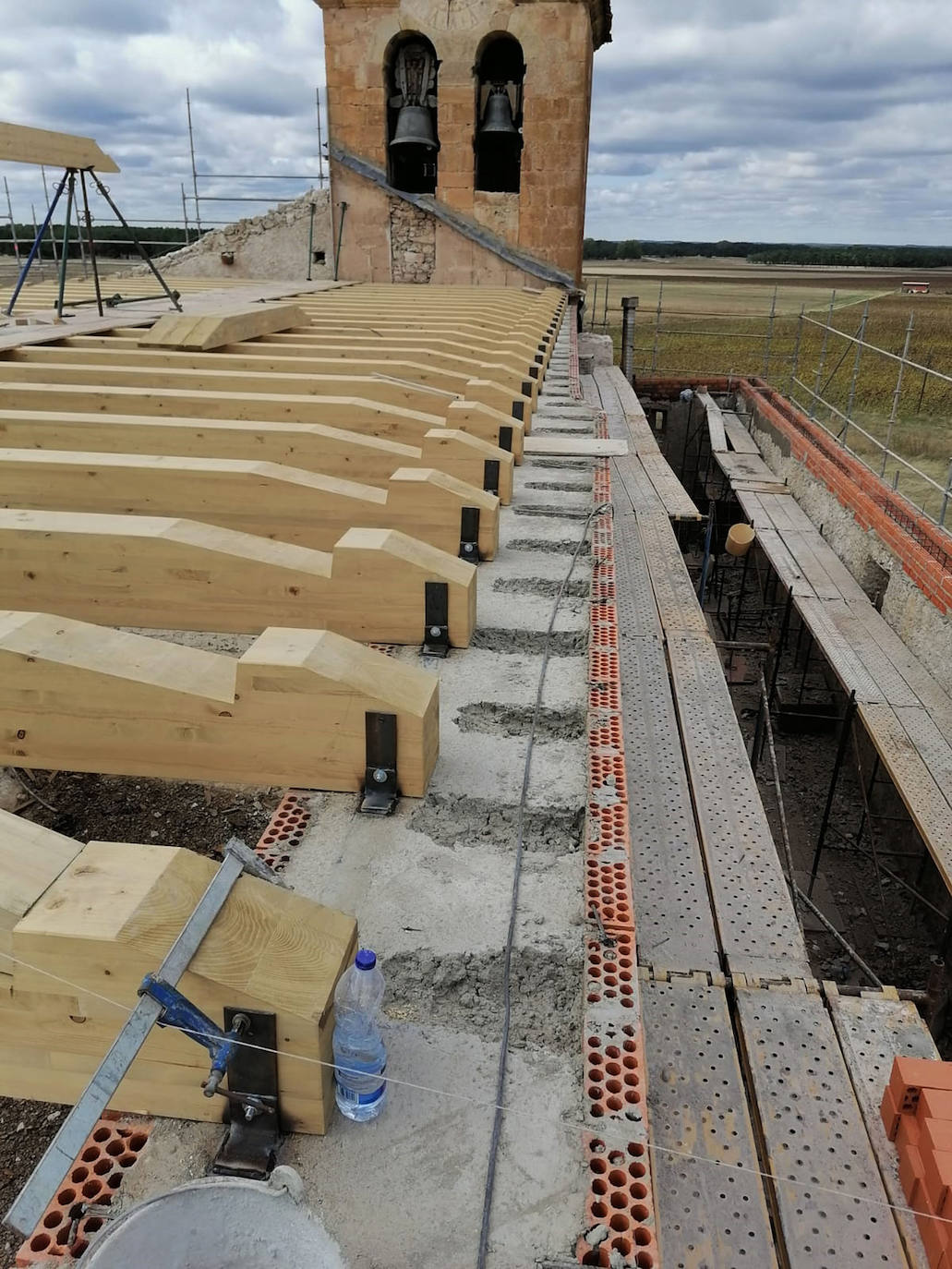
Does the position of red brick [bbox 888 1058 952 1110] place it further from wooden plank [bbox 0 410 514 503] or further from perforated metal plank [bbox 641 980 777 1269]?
wooden plank [bbox 0 410 514 503]

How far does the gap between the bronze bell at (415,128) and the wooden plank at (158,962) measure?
58.7ft

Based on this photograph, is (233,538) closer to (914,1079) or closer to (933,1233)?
(914,1079)

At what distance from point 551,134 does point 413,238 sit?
327 centimetres

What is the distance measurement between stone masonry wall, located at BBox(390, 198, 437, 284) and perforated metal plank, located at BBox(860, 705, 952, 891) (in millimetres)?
12875

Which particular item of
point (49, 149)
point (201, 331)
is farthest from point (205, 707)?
point (49, 149)

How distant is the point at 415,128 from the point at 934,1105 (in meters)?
18.2

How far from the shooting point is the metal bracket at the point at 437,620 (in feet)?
10.6

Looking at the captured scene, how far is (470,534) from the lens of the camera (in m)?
4.03

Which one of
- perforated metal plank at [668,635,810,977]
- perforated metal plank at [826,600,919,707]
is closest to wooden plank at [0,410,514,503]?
perforated metal plank at [668,635,810,977]

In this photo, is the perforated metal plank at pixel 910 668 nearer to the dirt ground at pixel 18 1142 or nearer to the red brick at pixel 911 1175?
the red brick at pixel 911 1175

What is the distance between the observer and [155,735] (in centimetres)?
251

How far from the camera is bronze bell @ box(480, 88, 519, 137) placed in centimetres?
1662

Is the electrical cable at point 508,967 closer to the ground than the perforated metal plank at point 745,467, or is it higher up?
higher up

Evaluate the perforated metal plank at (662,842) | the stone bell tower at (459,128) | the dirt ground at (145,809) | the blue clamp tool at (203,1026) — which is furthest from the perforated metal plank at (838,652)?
the blue clamp tool at (203,1026)
